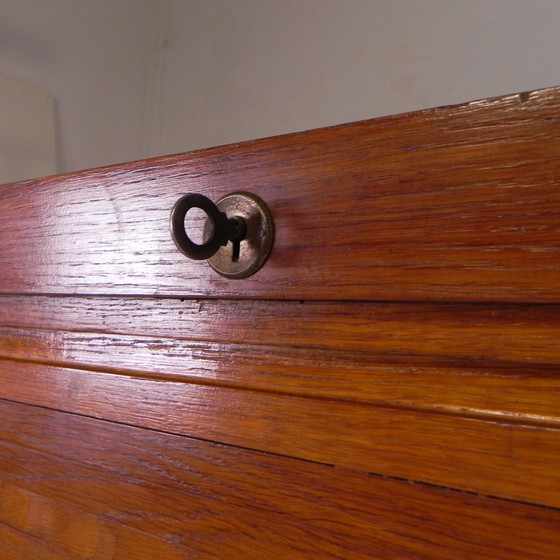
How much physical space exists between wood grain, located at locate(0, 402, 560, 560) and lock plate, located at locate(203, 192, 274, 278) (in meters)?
0.10

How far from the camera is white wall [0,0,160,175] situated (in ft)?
3.09

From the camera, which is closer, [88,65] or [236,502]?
[236,502]

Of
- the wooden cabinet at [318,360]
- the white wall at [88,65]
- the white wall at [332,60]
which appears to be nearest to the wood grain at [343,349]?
the wooden cabinet at [318,360]

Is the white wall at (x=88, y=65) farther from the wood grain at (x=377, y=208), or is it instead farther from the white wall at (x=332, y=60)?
the wood grain at (x=377, y=208)

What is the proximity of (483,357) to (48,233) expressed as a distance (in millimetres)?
313

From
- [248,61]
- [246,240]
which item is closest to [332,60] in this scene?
[248,61]

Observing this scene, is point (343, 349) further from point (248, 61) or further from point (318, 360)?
point (248, 61)

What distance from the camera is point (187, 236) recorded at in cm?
32

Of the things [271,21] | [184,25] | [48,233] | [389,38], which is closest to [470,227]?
[48,233]

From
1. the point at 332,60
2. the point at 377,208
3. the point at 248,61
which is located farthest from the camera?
the point at 248,61

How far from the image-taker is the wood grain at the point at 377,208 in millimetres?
263

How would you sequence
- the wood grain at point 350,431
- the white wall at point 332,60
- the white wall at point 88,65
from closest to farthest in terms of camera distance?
the wood grain at point 350,431 → the white wall at point 332,60 → the white wall at point 88,65

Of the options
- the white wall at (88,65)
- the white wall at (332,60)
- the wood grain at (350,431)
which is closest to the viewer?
the wood grain at (350,431)

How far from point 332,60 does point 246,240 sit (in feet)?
2.06
